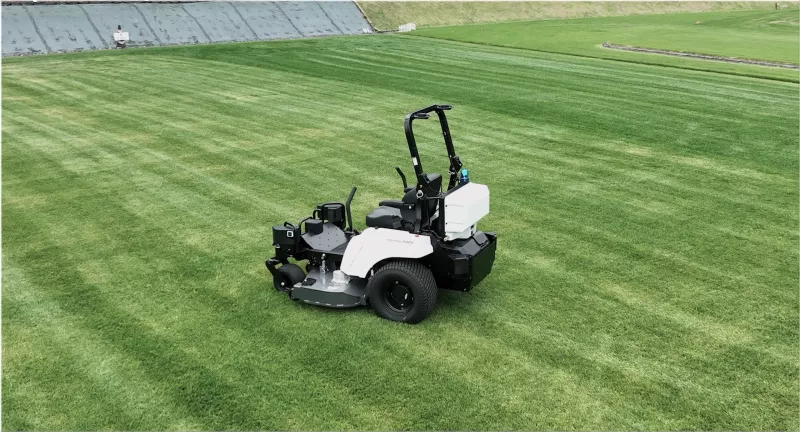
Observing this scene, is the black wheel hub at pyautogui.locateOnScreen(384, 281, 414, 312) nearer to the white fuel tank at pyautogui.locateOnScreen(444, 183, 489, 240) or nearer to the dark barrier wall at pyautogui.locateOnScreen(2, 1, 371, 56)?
the white fuel tank at pyautogui.locateOnScreen(444, 183, 489, 240)

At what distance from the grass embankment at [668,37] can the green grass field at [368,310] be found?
35.7 feet

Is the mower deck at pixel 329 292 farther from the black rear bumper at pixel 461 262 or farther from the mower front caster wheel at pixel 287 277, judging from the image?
the black rear bumper at pixel 461 262

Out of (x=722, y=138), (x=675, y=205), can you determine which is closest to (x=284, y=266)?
(x=675, y=205)

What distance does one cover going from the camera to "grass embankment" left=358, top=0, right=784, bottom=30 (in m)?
45.9

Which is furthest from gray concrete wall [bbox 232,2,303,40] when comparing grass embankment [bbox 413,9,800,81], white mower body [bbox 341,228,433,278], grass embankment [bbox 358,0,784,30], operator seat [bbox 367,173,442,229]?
white mower body [bbox 341,228,433,278]

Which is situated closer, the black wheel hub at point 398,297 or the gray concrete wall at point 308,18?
the black wheel hub at point 398,297

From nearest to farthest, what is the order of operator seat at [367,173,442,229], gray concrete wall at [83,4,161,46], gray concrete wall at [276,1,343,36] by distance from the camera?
operator seat at [367,173,442,229], gray concrete wall at [83,4,161,46], gray concrete wall at [276,1,343,36]

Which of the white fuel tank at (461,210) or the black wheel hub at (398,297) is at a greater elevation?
the white fuel tank at (461,210)

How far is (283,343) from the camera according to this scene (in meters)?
7.05

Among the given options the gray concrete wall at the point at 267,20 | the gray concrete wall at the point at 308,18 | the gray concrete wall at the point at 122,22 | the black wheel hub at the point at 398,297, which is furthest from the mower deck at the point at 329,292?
the gray concrete wall at the point at 308,18

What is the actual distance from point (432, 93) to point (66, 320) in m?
15.4

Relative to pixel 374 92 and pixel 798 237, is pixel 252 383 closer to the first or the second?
pixel 798 237

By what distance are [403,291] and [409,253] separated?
43 centimetres

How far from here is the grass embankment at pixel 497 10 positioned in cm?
4594
